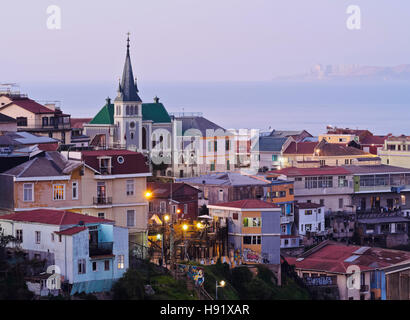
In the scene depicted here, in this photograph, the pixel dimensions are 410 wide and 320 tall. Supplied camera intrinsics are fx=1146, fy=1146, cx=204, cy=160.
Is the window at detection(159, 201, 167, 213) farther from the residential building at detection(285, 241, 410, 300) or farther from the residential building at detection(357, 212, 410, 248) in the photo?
the residential building at detection(357, 212, 410, 248)

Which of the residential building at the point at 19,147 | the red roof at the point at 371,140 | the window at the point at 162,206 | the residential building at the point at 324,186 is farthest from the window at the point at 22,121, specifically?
the red roof at the point at 371,140

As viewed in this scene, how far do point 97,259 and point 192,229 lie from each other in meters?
8.02

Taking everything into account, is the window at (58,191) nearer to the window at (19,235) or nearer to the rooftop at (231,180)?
the window at (19,235)

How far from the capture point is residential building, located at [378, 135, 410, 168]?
174 ft

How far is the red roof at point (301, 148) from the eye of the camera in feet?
181

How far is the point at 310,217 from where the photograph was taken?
43.0 m

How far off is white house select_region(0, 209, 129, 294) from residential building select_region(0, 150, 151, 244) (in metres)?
1.90

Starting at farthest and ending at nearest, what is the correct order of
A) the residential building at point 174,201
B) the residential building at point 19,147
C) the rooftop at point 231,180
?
the rooftop at point 231,180 → the residential building at point 174,201 → the residential building at point 19,147

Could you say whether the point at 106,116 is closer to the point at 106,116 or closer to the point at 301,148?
the point at 106,116

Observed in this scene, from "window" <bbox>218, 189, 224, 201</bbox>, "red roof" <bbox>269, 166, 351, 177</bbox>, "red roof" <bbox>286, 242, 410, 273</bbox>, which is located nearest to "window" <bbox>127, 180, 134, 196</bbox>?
"red roof" <bbox>286, 242, 410, 273</bbox>

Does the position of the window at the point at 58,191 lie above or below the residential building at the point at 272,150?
below

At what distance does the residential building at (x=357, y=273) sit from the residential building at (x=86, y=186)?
6.07m

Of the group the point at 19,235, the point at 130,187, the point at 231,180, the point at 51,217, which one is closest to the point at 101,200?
the point at 130,187

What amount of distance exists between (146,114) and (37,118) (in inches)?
531
